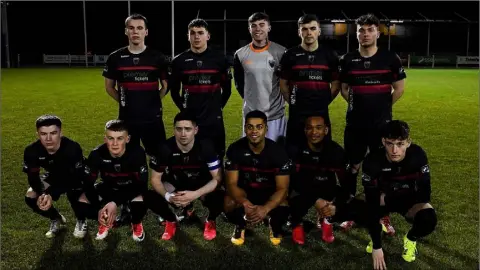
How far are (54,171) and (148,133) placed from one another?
3.94ft

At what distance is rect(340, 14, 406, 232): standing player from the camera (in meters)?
5.05

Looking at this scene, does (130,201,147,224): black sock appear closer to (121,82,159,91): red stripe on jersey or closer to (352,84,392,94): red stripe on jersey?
(121,82,159,91): red stripe on jersey

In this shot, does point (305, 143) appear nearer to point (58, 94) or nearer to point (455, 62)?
point (58, 94)

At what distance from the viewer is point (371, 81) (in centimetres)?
512

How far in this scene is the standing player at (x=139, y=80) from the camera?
5.52m

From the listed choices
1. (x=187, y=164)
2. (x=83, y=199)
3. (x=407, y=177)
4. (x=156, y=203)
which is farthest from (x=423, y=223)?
(x=83, y=199)

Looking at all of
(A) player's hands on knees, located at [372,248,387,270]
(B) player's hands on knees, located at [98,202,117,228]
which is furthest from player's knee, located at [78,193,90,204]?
(A) player's hands on knees, located at [372,248,387,270]

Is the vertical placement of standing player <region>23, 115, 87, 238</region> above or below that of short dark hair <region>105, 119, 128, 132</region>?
below

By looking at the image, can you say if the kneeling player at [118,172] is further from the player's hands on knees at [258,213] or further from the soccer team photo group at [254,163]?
the player's hands on knees at [258,213]

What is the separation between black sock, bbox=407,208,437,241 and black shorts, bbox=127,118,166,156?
2.95m

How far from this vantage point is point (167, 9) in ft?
139

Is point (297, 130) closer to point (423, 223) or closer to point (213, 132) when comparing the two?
point (213, 132)

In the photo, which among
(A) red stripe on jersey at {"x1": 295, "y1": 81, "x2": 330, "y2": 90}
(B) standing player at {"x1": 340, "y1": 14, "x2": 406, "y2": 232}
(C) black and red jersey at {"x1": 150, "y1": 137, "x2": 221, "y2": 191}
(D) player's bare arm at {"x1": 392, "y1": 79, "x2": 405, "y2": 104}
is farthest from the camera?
(A) red stripe on jersey at {"x1": 295, "y1": 81, "x2": 330, "y2": 90}

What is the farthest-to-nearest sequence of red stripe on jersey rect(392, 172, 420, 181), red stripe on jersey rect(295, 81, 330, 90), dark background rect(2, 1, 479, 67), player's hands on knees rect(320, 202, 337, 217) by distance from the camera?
dark background rect(2, 1, 479, 67) < red stripe on jersey rect(295, 81, 330, 90) < player's hands on knees rect(320, 202, 337, 217) < red stripe on jersey rect(392, 172, 420, 181)
